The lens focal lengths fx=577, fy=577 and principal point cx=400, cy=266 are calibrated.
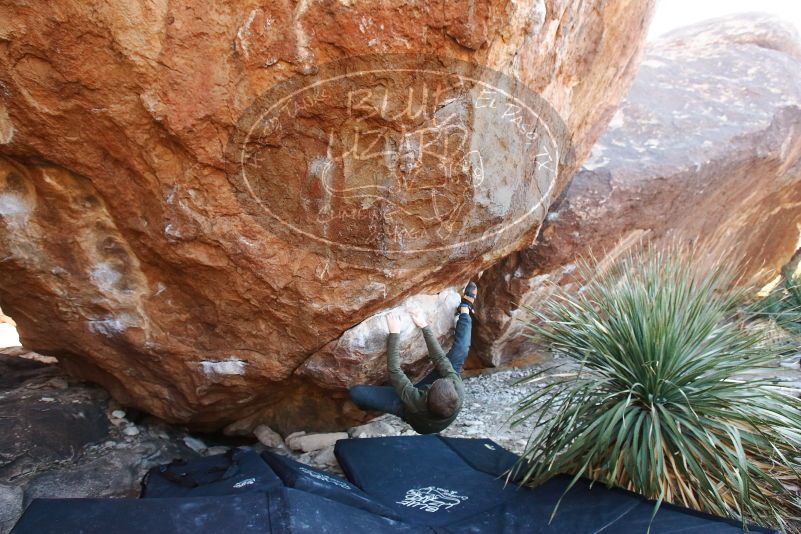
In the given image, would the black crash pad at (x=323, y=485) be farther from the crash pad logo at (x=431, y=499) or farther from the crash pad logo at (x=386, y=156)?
the crash pad logo at (x=386, y=156)

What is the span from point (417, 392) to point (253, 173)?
1758 mm

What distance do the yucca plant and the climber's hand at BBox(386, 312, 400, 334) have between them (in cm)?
96

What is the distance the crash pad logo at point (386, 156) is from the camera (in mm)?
2836

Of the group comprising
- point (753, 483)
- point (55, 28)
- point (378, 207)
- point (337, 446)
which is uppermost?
point (55, 28)

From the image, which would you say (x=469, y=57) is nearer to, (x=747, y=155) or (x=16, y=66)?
(x=16, y=66)

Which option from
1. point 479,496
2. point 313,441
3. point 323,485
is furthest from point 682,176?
point 323,485

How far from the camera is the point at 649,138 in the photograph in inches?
219

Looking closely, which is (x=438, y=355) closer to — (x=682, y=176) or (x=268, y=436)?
(x=268, y=436)

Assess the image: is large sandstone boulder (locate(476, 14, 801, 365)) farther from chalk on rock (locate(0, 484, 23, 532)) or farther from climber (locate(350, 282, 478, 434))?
chalk on rock (locate(0, 484, 23, 532))

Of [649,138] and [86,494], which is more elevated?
[649,138]

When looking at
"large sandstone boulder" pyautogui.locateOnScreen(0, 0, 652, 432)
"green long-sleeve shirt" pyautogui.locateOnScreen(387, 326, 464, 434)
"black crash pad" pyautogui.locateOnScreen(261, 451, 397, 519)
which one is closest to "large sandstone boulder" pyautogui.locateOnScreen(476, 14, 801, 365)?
"large sandstone boulder" pyautogui.locateOnScreen(0, 0, 652, 432)

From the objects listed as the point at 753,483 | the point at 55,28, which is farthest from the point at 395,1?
the point at 753,483

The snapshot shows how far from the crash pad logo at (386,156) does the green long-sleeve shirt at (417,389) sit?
0.68 meters

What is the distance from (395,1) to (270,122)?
850 mm
